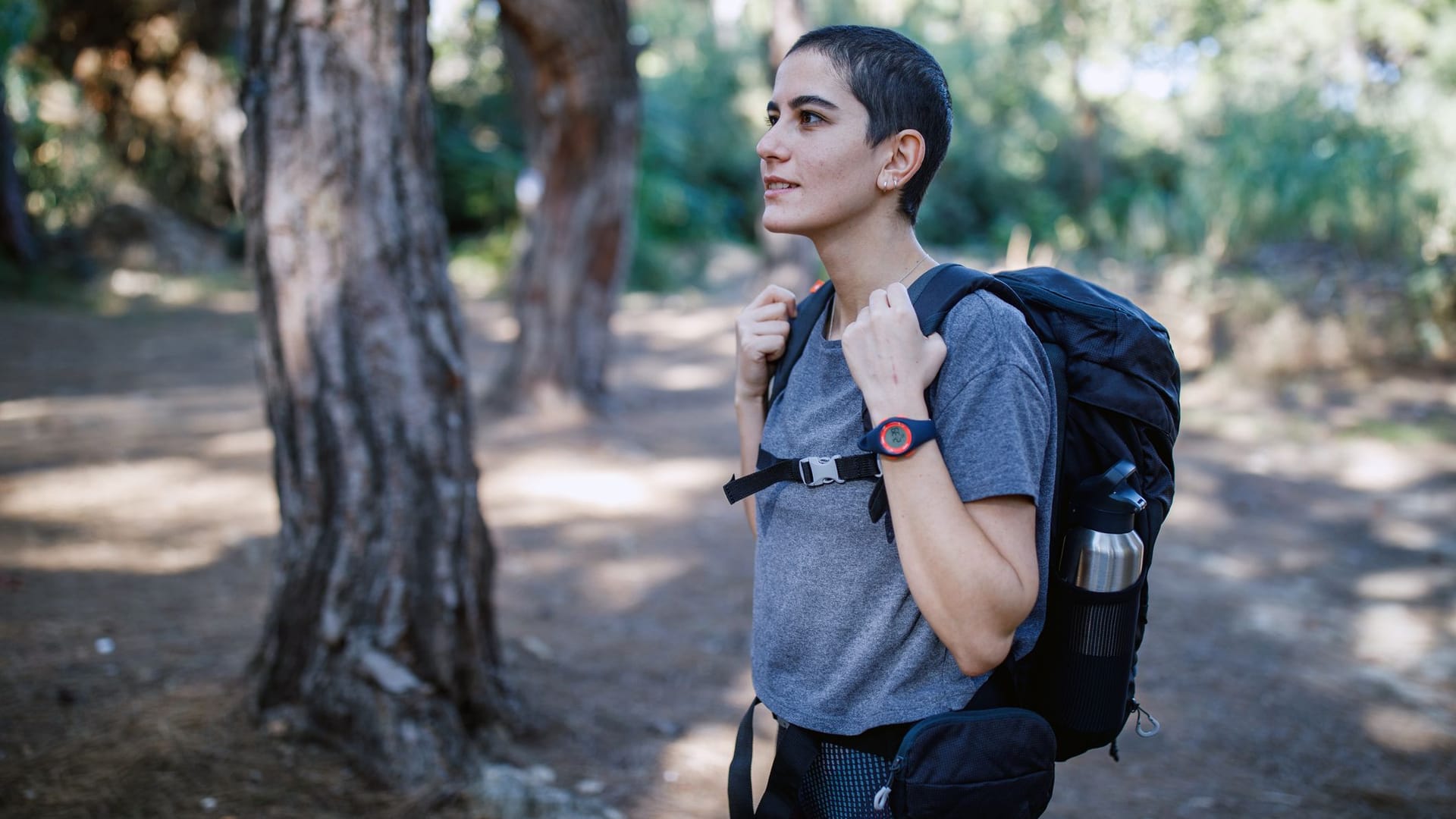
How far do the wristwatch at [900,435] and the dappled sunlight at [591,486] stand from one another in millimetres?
5139

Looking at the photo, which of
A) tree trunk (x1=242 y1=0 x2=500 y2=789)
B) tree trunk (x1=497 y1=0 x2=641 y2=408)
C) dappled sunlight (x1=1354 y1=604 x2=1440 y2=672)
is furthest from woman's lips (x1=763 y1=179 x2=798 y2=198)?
tree trunk (x1=497 y1=0 x2=641 y2=408)

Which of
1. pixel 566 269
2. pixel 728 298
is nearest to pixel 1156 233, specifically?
pixel 728 298

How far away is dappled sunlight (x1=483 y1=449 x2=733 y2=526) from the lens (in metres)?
6.64

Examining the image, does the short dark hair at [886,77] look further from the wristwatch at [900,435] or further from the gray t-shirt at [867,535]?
the wristwatch at [900,435]

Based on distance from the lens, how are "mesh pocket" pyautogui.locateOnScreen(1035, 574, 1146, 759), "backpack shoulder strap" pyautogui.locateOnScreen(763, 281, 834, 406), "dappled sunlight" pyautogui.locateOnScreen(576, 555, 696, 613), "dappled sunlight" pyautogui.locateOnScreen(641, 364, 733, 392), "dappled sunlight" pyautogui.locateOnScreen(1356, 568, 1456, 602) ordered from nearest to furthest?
"mesh pocket" pyautogui.locateOnScreen(1035, 574, 1146, 759) < "backpack shoulder strap" pyautogui.locateOnScreen(763, 281, 834, 406) < "dappled sunlight" pyautogui.locateOnScreen(576, 555, 696, 613) < "dappled sunlight" pyautogui.locateOnScreen(1356, 568, 1456, 602) < "dappled sunlight" pyautogui.locateOnScreen(641, 364, 733, 392)

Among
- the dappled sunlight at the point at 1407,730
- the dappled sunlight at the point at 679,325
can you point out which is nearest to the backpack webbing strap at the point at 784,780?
the dappled sunlight at the point at 1407,730

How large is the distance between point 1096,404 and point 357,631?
241cm

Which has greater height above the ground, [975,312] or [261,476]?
[975,312]

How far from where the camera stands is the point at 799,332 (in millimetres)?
1924

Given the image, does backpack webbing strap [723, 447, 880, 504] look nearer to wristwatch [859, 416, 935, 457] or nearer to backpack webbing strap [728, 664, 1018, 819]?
wristwatch [859, 416, 935, 457]

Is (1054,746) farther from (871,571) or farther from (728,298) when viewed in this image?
(728,298)

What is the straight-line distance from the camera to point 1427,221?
10094mm

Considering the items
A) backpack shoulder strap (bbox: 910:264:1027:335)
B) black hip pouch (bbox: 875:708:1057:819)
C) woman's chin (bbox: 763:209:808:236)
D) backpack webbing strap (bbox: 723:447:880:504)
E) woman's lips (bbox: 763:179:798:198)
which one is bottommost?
black hip pouch (bbox: 875:708:1057:819)

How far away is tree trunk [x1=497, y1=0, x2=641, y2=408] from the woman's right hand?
18.6ft
